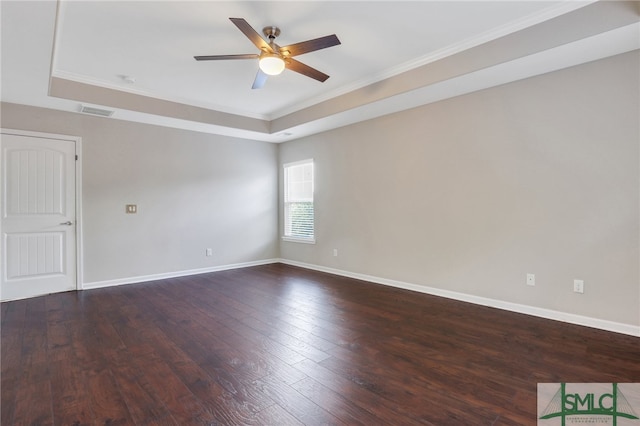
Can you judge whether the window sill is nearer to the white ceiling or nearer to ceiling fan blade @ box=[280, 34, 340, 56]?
the white ceiling

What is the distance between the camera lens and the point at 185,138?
5406mm

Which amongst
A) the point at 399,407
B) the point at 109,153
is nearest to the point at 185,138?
the point at 109,153

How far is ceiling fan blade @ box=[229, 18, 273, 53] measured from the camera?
2301 mm

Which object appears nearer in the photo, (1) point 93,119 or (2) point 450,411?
(2) point 450,411

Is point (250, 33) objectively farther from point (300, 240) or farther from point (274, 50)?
point (300, 240)

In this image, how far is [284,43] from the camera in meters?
3.18

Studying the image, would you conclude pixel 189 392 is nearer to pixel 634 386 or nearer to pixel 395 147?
pixel 634 386

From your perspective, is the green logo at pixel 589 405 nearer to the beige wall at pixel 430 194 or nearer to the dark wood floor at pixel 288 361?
the dark wood floor at pixel 288 361

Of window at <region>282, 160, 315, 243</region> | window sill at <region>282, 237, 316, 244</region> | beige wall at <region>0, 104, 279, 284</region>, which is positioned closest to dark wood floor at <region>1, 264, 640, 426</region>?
beige wall at <region>0, 104, 279, 284</region>

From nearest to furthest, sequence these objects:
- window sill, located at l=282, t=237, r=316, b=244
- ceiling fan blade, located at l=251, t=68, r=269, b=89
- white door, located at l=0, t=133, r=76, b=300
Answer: ceiling fan blade, located at l=251, t=68, r=269, b=89 < white door, located at l=0, t=133, r=76, b=300 < window sill, located at l=282, t=237, r=316, b=244

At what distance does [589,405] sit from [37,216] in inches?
236

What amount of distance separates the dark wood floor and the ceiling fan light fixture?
2.45 m

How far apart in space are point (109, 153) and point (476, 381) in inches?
211

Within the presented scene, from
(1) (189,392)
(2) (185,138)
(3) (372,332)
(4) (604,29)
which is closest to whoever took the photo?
(1) (189,392)
